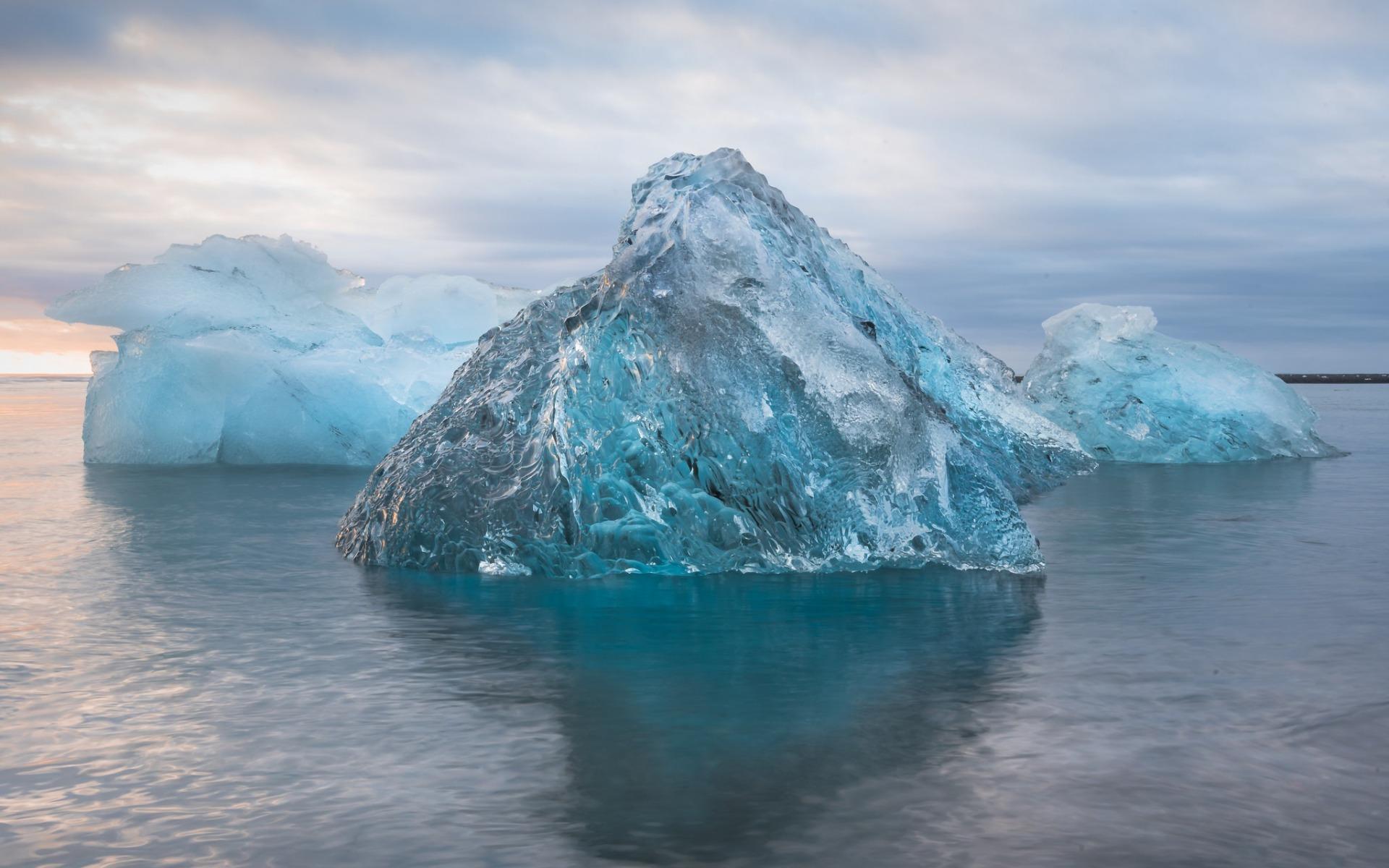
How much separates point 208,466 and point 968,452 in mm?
14256

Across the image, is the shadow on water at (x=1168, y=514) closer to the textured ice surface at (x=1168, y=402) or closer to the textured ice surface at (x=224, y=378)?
the textured ice surface at (x=1168, y=402)

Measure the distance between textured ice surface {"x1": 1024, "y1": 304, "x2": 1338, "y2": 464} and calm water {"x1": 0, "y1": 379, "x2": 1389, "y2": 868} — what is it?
12.8m

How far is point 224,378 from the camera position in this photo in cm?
2028

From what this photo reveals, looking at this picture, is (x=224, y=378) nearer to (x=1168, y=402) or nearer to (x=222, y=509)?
(x=222, y=509)

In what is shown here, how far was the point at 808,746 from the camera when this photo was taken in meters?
4.99

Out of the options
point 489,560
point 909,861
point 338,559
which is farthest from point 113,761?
point 338,559

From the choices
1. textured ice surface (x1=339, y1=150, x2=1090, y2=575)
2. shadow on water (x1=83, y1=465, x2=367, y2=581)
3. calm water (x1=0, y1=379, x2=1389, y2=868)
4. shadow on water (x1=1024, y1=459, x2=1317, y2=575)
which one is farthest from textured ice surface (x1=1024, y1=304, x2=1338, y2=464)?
textured ice surface (x1=339, y1=150, x2=1090, y2=575)

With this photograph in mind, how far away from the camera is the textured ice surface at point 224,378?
20188 mm

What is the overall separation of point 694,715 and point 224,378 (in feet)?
54.8

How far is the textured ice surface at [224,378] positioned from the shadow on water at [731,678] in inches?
456

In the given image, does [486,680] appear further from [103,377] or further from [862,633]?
[103,377]

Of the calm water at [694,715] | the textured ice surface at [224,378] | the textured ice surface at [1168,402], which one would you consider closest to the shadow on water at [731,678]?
the calm water at [694,715]

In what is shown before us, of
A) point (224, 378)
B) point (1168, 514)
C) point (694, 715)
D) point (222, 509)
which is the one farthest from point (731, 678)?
point (224, 378)

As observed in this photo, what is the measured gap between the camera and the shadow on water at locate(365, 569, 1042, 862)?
4.33m
